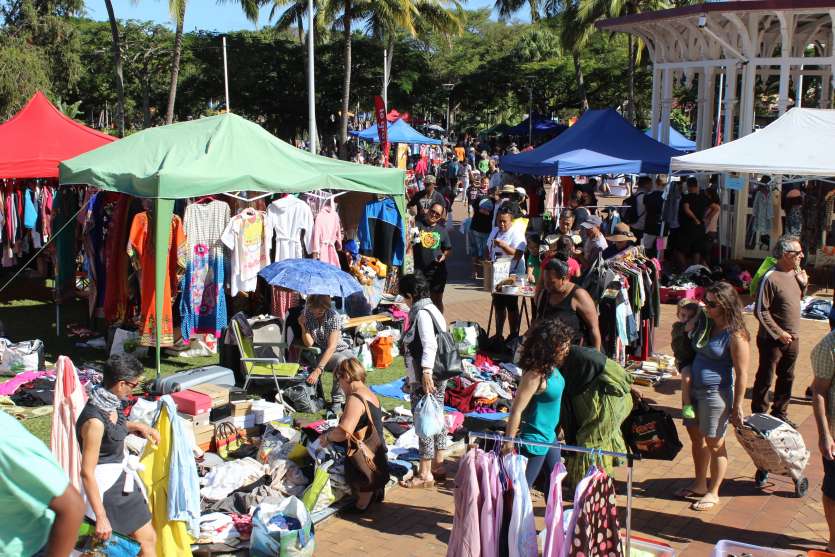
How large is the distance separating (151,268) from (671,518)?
6.40 m

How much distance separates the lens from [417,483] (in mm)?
7078

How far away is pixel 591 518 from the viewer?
4.73 metres

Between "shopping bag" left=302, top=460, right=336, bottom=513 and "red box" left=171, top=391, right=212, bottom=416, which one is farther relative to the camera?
"red box" left=171, top=391, right=212, bottom=416

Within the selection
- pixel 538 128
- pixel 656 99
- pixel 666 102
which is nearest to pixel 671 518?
pixel 666 102

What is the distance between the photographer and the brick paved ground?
6.12 metres

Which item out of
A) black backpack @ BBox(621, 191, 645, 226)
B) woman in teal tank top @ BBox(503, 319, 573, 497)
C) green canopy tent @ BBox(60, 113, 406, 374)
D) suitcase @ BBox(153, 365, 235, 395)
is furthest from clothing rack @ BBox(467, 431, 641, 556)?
black backpack @ BBox(621, 191, 645, 226)

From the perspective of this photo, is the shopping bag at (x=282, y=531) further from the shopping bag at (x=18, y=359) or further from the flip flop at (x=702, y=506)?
the shopping bag at (x=18, y=359)

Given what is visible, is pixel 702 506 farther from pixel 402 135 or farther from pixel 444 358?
pixel 402 135

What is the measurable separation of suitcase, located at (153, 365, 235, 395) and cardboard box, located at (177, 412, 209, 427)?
77 centimetres

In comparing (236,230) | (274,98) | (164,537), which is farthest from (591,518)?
(274,98)

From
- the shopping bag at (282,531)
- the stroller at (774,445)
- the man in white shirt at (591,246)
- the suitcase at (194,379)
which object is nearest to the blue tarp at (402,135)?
the man in white shirt at (591,246)

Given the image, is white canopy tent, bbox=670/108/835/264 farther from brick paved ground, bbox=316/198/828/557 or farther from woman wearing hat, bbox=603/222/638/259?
brick paved ground, bbox=316/198/828/557

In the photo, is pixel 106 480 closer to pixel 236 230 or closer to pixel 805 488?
pixel 805 488

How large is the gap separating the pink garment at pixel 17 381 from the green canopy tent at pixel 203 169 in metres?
1.33
